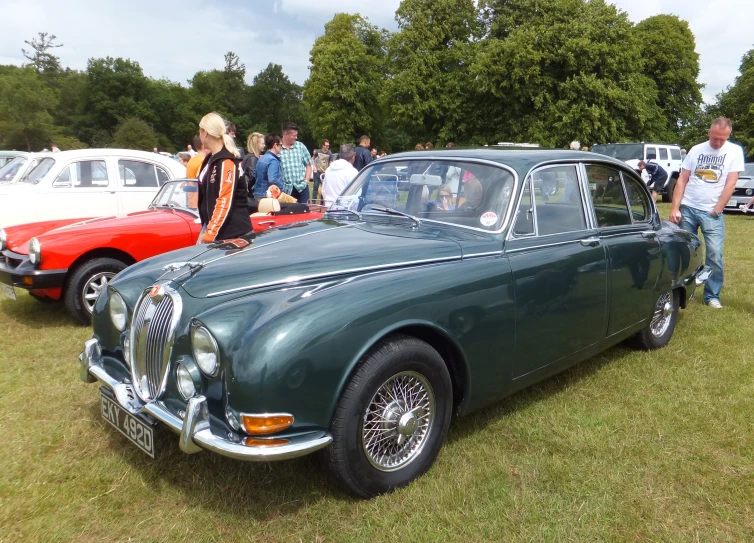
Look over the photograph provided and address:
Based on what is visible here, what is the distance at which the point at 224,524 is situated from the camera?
254 centimetres

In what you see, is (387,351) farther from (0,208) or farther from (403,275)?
(0,208)

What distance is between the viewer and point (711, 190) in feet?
19.2

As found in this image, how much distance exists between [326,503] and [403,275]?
1188 millimetres

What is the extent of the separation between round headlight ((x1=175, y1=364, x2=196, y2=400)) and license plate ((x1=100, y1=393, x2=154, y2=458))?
0.96ft

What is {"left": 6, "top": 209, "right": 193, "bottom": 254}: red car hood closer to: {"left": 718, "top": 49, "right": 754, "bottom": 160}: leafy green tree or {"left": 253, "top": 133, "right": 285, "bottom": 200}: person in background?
{"left": 253, "top": 133, "right": 285, "bottom": 200}: person in background

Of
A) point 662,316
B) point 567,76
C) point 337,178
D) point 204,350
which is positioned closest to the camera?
point 204,350

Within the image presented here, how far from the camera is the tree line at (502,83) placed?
1088 inches

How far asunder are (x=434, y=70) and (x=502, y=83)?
5860mm

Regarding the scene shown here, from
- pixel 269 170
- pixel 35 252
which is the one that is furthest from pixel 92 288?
pixel 269 170

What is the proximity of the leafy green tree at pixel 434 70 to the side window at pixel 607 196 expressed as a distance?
28.4 meters

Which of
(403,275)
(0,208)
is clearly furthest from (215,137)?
(0,208)

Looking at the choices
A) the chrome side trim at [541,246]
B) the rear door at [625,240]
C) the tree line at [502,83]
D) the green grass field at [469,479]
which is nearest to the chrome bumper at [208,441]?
the green grass field at [469,479]

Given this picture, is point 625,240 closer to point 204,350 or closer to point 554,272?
point 554,272

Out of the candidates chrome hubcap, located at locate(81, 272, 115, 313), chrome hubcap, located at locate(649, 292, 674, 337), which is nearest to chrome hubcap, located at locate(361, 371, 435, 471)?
chrome hubcap, located at locate(649, 292, 674, 337)
